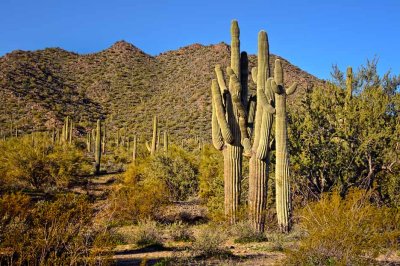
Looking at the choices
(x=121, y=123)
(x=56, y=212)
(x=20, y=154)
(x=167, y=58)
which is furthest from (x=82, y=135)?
(x=56, y=212)

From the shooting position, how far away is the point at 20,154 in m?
22.8

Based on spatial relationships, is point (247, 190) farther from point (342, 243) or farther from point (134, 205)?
point (342, 243)

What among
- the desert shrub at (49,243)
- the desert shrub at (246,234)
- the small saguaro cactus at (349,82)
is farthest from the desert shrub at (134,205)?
the small saguaro cactus at (349,82)

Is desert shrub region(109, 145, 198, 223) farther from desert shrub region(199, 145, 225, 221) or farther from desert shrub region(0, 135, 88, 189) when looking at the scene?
desert shrub region(0, 135, 88, 189)

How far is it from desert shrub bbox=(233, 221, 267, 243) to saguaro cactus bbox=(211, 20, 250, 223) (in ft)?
2.09

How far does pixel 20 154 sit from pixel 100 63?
50955 millimetres

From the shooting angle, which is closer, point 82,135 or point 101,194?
point 101,194

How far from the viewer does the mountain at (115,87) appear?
48.3 metres

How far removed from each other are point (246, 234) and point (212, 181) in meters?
6.41

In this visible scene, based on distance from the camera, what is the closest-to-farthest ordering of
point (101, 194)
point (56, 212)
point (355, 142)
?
point (56, 212) < point (355, 142) < point (101, 194)

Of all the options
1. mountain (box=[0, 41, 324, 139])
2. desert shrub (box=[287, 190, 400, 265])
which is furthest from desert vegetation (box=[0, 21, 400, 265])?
mountain (box=[0, 41, 324, 139])

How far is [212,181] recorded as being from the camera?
17109 mm

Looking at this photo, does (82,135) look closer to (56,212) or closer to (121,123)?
(121,123)

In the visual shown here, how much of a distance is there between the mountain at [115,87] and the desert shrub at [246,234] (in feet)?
101
